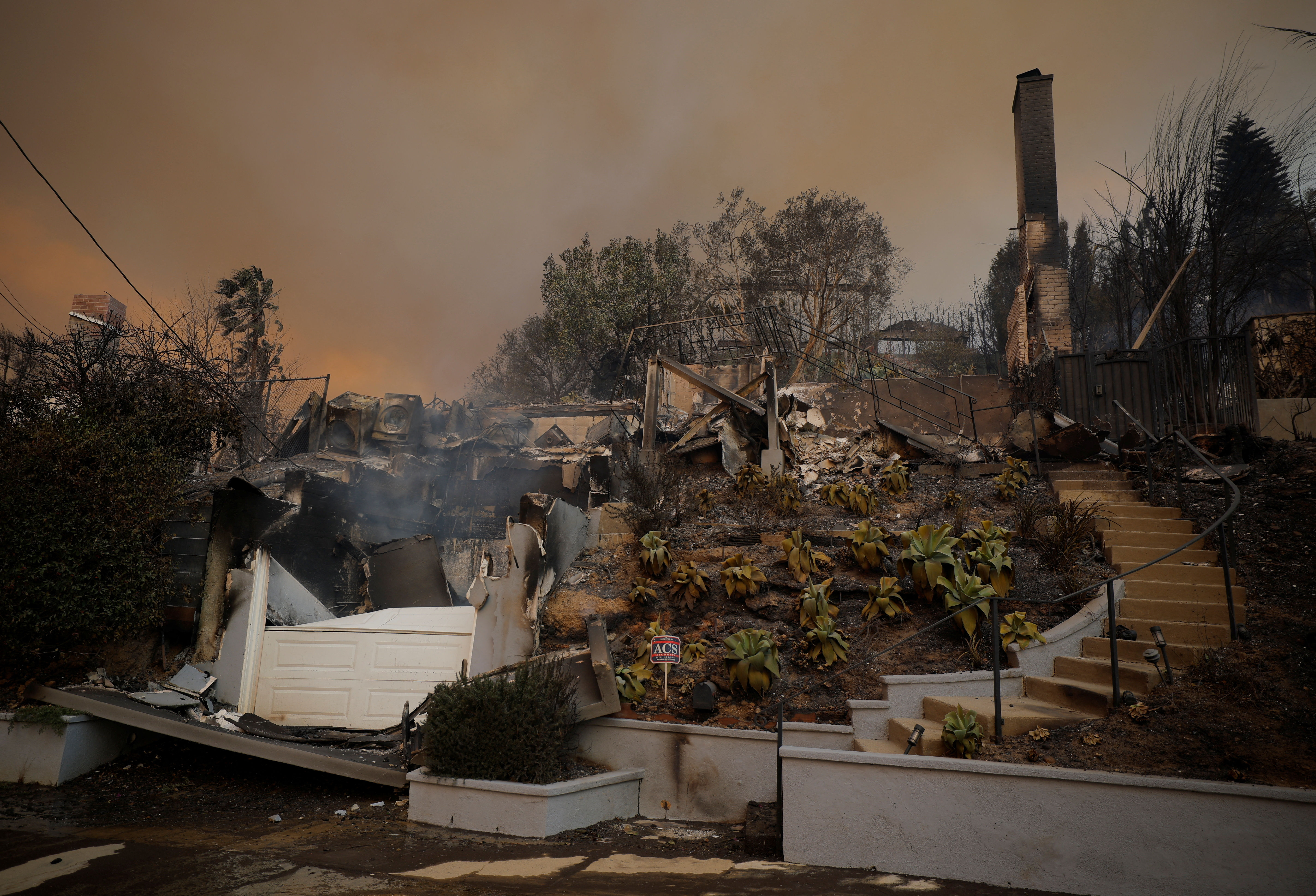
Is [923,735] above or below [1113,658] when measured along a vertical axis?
below

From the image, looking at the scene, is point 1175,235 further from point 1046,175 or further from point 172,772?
point 172,772

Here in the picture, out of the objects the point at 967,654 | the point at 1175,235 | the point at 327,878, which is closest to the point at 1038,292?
the point at 1175,235

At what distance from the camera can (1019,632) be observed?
6.24 meters

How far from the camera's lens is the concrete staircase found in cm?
513

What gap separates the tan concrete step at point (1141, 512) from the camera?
823 centimetres

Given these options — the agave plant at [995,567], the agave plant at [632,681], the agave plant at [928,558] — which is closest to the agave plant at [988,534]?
the agave plant at [995,567]

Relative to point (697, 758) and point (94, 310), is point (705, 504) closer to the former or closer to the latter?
point (697, 758)

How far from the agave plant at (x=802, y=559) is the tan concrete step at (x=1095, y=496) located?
3402mm

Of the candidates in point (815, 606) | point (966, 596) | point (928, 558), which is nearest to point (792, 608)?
point (815, 606)

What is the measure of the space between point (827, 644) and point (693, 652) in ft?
5.17

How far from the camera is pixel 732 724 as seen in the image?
6695 millimetres

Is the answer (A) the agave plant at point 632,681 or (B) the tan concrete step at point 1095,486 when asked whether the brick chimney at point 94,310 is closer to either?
(A) the agave plant at point 632,681

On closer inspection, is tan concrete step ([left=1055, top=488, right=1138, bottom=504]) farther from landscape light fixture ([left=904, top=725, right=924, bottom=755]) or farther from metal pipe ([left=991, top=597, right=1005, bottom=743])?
landscape light fixture ([left=904, top=725, right=924, bottom=755])

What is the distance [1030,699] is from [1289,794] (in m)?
2.14
